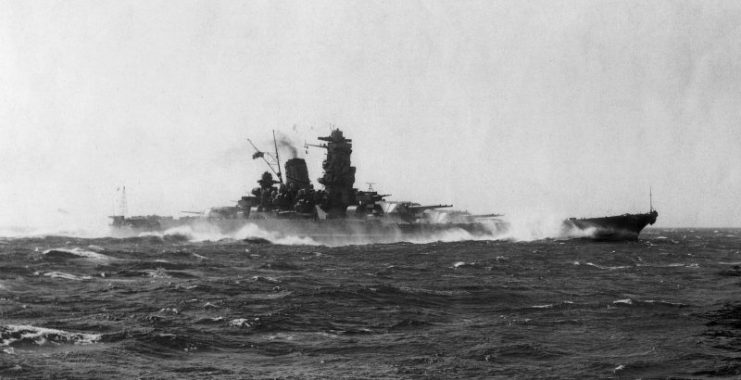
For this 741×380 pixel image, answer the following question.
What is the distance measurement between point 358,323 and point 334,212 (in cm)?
6009

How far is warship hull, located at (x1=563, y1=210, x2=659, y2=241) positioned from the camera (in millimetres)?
71500

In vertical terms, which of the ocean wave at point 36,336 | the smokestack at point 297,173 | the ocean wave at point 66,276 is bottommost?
the ocean wave at point 36,336

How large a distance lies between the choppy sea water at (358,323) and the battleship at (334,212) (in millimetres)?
39516

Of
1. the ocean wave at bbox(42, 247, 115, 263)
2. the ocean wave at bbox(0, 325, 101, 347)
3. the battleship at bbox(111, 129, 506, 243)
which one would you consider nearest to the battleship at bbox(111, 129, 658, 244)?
the battleship at bbox(111, 129, 506, 243)

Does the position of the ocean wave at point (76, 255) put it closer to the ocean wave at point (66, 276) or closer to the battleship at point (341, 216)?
the ocean wave at point (66, 276)

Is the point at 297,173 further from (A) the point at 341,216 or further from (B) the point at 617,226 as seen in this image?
(B) the point at 617,226

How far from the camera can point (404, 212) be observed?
80.2 meters

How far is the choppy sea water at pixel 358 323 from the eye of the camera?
603 inches

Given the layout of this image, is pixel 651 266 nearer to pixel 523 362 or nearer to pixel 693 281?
pixel 693 281

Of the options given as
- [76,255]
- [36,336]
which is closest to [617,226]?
[76,255]

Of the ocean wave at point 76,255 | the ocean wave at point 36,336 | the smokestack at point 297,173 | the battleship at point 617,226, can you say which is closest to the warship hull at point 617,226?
the battleship at point 617,226

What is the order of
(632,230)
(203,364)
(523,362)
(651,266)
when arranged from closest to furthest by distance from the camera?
1. (203,364)
2. (523,362)
3. (651,266)
4. (632,230)

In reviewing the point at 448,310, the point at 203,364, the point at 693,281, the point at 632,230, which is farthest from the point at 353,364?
the point at 632,230

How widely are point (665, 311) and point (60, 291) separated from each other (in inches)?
849
